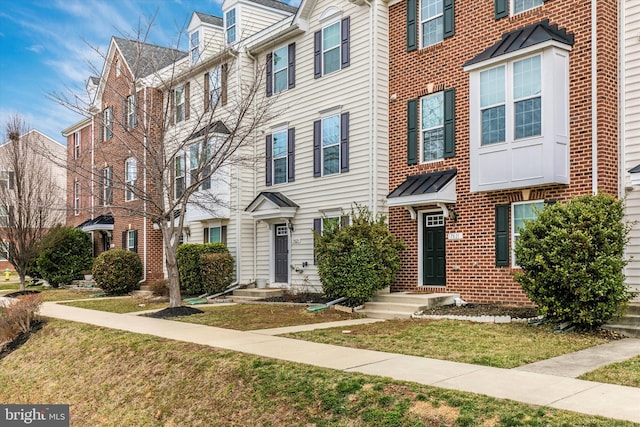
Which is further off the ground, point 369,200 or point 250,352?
point 369,200

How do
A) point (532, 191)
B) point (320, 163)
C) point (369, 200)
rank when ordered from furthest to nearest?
point (320, 163), point (369, 200), point (532, 191)

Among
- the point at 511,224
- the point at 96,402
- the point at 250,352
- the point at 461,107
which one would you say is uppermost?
the point at 461,107

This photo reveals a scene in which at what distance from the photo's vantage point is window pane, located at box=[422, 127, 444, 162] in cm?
1555

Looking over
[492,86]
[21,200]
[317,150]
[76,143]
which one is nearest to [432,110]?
[492,86]

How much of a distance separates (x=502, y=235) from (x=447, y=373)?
660cm

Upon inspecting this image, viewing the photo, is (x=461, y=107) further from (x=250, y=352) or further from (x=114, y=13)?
(x=114, y=13)

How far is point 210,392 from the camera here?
8469mm

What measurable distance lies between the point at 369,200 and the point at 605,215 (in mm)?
6903

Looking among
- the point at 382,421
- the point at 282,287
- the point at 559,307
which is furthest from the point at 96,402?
the point at 282,287

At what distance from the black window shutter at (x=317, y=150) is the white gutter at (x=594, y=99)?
8.25 metres

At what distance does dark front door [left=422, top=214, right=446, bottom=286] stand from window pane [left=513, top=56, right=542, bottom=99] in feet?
12.5

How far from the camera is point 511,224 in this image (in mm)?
13688

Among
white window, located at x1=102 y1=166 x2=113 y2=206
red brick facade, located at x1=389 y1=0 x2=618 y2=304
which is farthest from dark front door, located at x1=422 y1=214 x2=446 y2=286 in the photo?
white window, located at x1=102 y1=166 x2=113 y2=206

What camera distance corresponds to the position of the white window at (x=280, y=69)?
2008 centimetres
